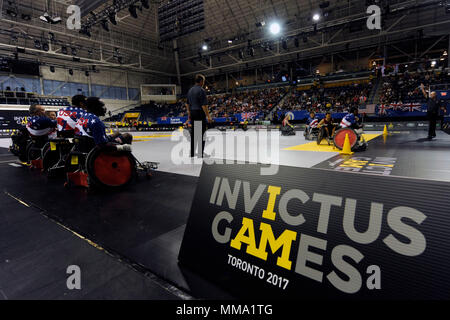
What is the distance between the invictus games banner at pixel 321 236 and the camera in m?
0.77

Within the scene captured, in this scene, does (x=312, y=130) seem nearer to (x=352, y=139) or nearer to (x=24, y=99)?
(x=352, y=139)

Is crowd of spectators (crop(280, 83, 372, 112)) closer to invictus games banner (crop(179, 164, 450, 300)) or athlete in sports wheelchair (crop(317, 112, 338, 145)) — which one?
athlete in sports wheelchair (crop(317, 112, 338, 145))

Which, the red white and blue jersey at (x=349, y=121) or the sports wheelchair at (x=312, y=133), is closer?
the red white and blue jersey at (x=349, y=121)

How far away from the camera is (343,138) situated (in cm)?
549

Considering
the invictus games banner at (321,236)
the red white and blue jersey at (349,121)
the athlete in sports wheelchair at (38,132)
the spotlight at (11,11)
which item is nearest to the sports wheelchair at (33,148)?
the athlete in sports wheelchair at (38,132)

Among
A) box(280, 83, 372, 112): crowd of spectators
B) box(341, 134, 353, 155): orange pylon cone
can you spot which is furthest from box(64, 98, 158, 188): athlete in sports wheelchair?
box(280, 83, 372, 112): crowd of spectators

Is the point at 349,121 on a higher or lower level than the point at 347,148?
higher

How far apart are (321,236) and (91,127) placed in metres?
2.97

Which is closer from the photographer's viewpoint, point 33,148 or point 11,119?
point 33,148

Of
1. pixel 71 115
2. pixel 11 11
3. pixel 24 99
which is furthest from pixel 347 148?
pixel 24 99

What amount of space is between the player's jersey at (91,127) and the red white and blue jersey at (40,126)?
2.14 metres

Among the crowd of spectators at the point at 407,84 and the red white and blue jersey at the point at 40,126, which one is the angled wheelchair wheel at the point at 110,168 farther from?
the crowd of spectators at the point at 407,84

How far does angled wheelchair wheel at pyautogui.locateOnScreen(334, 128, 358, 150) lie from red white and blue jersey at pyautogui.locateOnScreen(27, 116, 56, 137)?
21.0 ft

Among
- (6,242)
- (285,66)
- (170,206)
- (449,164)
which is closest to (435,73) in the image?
(285,66)
